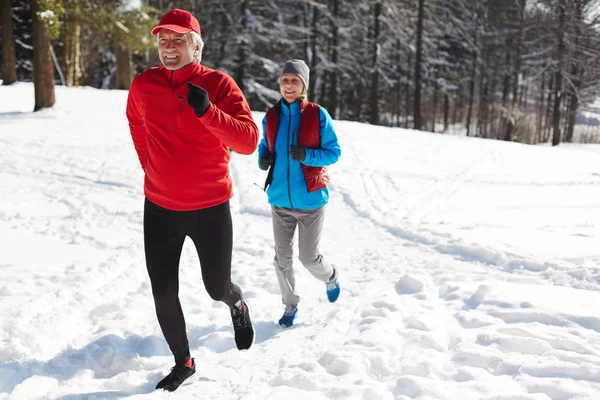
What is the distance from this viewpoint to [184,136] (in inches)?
109

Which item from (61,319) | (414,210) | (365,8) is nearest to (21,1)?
(365,8)

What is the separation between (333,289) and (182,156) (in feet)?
7.39

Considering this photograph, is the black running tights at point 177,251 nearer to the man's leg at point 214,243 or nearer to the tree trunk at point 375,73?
the man's leg at point 214,243

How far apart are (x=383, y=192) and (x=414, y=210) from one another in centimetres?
146

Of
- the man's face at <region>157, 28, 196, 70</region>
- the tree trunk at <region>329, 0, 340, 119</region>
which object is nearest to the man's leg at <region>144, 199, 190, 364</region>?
the man's face at <region>157, 28, 196, 70</region>

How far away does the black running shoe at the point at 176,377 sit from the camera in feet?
9.98

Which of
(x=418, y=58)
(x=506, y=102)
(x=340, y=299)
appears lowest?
(x=340, y=299)

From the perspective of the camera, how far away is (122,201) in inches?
322

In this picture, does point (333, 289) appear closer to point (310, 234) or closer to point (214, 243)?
point (310, 234)

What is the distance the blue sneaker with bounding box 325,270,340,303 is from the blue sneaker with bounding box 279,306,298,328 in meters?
0.44

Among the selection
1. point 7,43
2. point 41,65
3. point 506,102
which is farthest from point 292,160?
point 506,102

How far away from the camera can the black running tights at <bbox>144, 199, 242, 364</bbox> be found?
292 centimetres

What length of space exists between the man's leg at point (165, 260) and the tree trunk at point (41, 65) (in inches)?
503

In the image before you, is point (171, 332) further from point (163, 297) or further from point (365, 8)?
point (365, 8)
